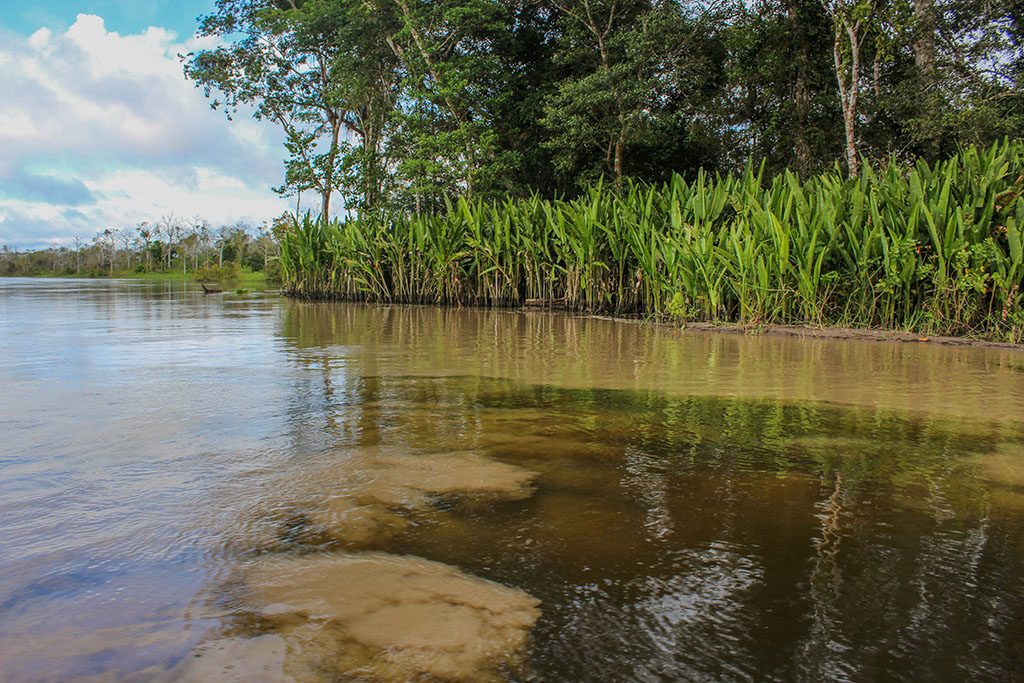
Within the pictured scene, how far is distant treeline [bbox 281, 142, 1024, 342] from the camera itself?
17.1 feet

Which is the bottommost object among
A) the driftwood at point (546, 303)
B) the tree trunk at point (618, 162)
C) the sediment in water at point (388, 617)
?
the sediment in water at point (388, 617)

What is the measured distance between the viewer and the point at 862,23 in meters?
12.5

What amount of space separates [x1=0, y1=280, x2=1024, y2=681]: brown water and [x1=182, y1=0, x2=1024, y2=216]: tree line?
451 inches

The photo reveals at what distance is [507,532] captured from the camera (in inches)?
59.1

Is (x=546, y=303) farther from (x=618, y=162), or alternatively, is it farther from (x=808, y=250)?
(x=618, y=162)

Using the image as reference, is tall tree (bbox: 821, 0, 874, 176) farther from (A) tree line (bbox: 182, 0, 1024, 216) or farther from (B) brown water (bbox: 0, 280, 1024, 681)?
(B) brown water (bbox: 0, 280, 1024, 681)

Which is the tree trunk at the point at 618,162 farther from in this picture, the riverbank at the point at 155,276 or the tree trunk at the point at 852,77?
the riverbank at the point at 155,276

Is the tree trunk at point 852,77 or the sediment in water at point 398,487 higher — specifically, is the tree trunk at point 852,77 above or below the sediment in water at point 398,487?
→ above

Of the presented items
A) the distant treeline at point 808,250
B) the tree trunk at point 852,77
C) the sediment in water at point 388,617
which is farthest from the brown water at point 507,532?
the tree trunk at point 852,77

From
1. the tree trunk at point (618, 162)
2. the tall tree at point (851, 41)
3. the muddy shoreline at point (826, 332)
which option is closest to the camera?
the muddy shoreline at point (826, 332)

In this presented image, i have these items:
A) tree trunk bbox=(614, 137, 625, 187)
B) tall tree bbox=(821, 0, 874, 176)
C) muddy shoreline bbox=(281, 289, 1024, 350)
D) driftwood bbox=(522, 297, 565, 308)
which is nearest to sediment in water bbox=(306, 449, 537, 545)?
muddy shoreline bbox=(281, 289, 1024, 350)

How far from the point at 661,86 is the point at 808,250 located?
1049cm

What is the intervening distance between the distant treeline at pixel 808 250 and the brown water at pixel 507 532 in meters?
2.44

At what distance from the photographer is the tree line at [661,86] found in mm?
12961
